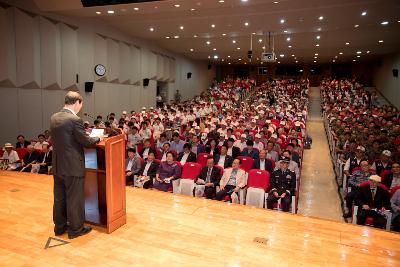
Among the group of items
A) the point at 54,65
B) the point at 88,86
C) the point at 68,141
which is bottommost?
the point at 68,141

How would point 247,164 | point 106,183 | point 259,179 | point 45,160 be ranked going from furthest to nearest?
point 45,160
point 247,164
point 259,179
point 106,183

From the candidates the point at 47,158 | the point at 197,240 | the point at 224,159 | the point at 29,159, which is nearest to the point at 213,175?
the point at 224,159

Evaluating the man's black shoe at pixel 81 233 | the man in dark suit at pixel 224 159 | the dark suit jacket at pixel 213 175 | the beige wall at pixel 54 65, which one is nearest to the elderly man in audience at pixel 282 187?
the dark suit jacket at pixel 213 175

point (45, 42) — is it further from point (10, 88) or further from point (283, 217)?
point (283, 217)

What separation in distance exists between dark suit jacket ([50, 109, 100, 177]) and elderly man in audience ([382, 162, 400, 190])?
4.50 meters

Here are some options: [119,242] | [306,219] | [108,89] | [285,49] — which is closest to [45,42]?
[108,89]

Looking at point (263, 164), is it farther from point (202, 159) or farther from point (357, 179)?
point (357, 179)

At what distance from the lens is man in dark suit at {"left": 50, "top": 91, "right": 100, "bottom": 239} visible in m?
2.61

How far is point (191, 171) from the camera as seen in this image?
5.16 m

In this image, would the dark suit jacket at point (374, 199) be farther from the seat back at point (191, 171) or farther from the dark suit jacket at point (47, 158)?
the dark suit jacket at point (47, 158)

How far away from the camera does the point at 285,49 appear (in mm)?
16453

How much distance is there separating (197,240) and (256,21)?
8807 millimetres

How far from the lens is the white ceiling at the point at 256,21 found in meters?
8.06

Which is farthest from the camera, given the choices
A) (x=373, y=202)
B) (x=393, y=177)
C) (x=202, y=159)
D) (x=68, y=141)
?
(x=202, y=159)
